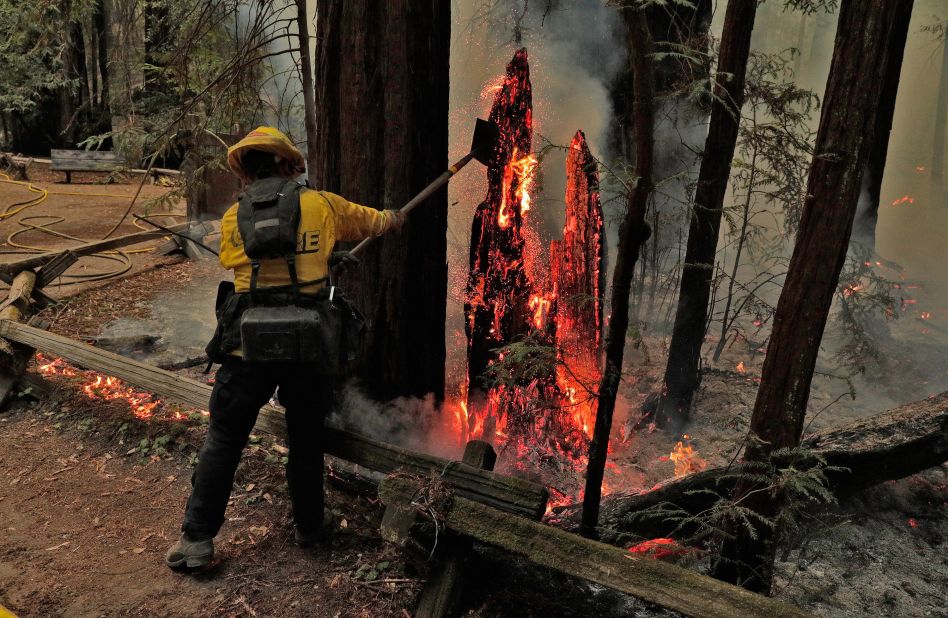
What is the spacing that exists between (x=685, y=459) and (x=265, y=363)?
4.29 m

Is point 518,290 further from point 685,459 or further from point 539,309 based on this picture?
point 685,459

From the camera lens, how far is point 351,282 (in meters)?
5.05

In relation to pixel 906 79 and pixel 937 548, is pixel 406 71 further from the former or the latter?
pixel 906 79

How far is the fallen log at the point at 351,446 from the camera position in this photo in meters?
3.44

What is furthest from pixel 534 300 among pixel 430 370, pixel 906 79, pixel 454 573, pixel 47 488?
pixel 906 79

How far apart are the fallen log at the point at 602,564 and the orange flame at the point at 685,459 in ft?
10.7

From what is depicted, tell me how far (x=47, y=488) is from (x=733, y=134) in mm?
6302

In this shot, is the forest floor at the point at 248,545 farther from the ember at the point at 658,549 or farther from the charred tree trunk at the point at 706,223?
the charred tree trunk at the point at 706,223

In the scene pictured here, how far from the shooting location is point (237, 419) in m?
3.76

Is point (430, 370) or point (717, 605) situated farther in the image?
point (430, 370)

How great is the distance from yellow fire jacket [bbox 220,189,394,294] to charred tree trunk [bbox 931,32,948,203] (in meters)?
35.5

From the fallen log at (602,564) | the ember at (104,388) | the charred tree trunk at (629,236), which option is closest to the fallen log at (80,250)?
the ember at (104,388)

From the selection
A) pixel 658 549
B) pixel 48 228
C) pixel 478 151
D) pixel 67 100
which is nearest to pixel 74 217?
pixel 48 228

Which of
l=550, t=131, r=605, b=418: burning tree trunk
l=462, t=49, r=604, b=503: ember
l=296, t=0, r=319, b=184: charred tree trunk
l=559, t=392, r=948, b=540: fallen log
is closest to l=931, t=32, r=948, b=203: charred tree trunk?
l=550, t=131, r=605, b=418: burning tree trunk
